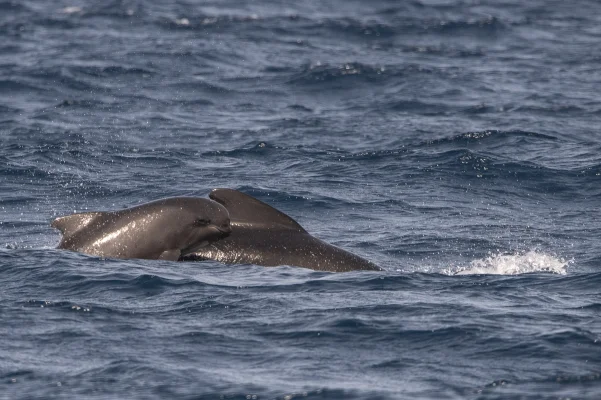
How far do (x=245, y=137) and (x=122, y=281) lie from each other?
11065 millimetres

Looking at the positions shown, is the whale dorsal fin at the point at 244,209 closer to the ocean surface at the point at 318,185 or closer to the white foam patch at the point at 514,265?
the ocean surface at the point at 318,185

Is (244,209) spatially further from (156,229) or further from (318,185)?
(318,185)

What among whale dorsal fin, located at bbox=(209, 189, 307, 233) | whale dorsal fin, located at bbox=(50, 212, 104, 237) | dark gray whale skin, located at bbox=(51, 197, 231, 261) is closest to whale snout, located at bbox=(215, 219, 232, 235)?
dark gray whale skin, located at bbox=(51, 197, 231, 261)

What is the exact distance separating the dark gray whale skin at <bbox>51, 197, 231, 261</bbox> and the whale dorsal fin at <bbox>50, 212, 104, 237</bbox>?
12 mm

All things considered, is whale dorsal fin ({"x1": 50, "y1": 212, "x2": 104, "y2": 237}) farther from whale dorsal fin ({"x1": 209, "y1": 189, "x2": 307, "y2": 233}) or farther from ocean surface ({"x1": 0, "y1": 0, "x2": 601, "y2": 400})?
whale dorsal fin ({"x1": 209, "y1": 189, "x2": 307, "y2": 233})

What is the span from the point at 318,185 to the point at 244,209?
627 centimetres

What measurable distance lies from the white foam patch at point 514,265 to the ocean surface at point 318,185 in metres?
0.06

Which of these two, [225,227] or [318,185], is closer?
[225,227]

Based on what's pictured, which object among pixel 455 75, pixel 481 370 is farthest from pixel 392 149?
pixel 481 370

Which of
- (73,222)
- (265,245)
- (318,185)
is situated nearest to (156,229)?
(73,222)

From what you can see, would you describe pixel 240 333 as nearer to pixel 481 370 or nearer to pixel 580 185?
pixel 481 370

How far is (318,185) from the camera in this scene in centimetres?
2081

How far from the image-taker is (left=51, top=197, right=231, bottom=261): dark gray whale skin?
46.5 ft

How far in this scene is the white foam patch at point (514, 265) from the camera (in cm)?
1540
